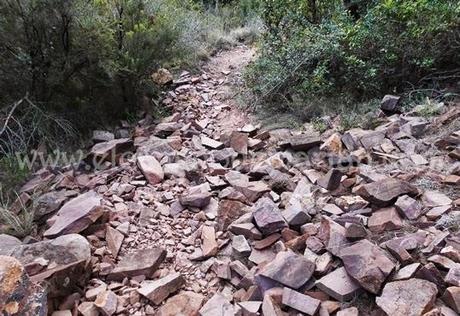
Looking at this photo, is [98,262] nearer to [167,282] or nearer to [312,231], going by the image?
[167,282]

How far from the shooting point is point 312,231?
2.61 m

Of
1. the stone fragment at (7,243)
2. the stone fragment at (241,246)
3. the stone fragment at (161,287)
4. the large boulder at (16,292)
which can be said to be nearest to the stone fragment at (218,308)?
the stone fragment at (161,287)

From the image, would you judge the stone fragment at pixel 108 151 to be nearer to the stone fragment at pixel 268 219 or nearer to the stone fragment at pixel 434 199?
the stone fragment at pixel 268 219

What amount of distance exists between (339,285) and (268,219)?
66cm

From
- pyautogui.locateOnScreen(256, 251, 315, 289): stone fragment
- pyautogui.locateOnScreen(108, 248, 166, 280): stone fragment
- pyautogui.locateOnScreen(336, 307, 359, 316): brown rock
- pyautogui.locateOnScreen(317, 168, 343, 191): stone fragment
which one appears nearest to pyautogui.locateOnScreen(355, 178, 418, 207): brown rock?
pyautogui.locateOnScreen(317, 168, 343, 191): stone fragment

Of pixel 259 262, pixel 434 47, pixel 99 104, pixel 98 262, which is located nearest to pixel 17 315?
pixel 98 262

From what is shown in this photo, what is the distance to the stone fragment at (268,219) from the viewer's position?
105 inches

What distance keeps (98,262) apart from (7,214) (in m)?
0.90

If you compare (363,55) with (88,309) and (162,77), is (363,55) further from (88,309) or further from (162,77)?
(88,309)

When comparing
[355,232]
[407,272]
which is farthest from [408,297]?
[355,232]

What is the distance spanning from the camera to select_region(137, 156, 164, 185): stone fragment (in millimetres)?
3549

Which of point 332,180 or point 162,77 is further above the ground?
point 162,77

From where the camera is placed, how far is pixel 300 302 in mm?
2168

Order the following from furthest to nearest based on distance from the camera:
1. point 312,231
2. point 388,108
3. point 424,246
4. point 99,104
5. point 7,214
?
point 99,104, point 388,108, point 7,214, point 312,231, point 424,246
